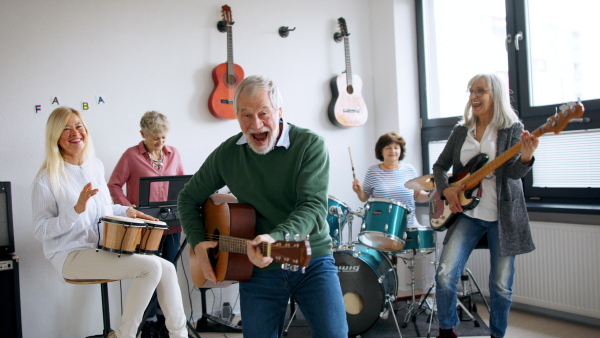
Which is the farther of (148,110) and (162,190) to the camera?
(148,110)

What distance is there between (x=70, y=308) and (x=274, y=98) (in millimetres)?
2593

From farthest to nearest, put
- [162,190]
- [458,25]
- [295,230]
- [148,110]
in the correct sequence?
1. [458,25]
2. [148,110]
3. [162,190]
4. [295,230]

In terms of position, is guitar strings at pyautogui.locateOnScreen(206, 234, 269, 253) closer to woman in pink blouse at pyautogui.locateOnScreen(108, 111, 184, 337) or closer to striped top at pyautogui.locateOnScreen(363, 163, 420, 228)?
woman in pink blouse at pyautogui.locateOnScreen(108, 111, 184, 337)

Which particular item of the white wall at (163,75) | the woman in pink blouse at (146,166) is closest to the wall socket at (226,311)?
the white wall at (163,75)

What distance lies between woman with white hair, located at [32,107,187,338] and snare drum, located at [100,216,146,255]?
9cm

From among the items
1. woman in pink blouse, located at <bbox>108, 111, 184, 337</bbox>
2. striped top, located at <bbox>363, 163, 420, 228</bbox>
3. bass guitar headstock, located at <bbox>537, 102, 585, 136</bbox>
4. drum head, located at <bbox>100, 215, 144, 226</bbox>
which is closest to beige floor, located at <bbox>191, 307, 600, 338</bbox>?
woman in pink blouse, located at <bbox>108, 111, 184, 337</bbox>

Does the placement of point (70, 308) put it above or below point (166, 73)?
below

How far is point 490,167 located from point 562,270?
4.71ft

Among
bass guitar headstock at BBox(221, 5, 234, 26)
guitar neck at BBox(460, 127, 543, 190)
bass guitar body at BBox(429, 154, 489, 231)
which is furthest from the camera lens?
bass guitar headstock at BBox(221, 5, 234, 26)

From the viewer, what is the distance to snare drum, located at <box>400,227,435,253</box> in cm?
369

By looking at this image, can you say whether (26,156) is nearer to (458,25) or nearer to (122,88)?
(122,88)

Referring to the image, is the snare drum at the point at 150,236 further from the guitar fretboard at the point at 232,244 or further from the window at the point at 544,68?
the window at the point at 544,68

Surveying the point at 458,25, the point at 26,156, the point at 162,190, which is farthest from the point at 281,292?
the point at 458,25

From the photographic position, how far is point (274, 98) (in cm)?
193
